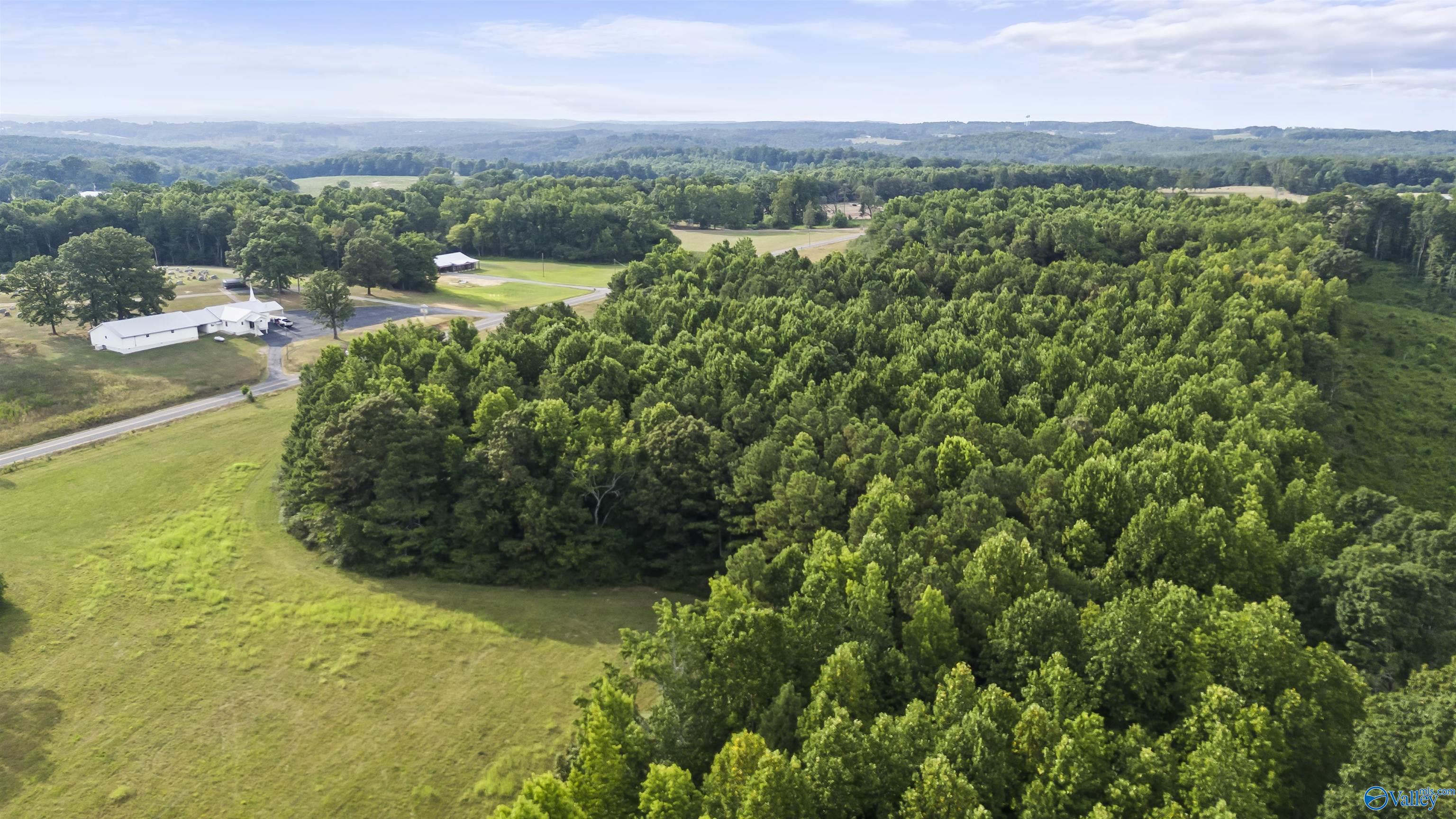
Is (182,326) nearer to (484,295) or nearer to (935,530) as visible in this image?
(484,295)

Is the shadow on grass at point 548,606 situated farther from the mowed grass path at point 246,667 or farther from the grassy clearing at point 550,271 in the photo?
the grassy clearing at point 550,271

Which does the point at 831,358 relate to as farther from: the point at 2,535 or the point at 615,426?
the point at 2,535

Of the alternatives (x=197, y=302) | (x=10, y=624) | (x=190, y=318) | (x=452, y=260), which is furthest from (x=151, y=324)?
(x=452, y=260)

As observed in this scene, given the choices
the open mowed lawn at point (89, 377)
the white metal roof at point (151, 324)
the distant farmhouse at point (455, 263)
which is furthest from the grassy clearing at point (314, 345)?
the distant farmhouse at point (455, 263)

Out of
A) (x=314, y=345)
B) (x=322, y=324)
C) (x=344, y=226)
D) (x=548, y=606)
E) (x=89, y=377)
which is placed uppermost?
(x=344, y=226)

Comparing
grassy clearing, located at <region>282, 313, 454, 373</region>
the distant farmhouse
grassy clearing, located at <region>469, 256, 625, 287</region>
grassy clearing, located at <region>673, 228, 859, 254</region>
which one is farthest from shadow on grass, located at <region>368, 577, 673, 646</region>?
grassy clearing, located at <region>673, 228, 859, 254</region>

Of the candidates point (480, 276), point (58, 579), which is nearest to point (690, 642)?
point (58, 579)
